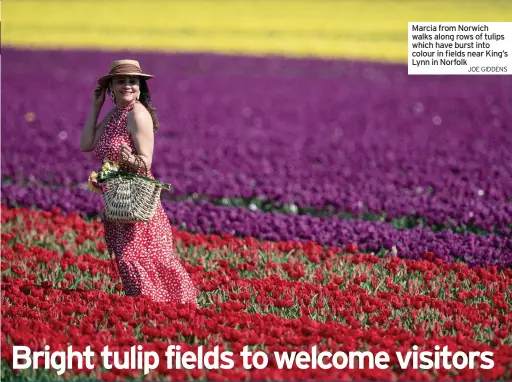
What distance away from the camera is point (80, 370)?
16.4 ft

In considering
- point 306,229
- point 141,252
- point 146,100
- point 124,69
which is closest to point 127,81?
point 124,69

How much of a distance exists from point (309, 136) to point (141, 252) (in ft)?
25.4

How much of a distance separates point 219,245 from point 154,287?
71.8 inches

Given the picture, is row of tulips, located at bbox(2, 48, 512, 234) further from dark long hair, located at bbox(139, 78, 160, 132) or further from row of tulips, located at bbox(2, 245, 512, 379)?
dark long hair, located at bbox(139, 78, 160, 132)

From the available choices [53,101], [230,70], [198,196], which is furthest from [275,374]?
[230,70]

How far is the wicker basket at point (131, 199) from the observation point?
596cm

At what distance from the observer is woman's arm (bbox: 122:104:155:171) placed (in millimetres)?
6059

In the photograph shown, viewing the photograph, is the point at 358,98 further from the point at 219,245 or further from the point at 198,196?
the point at 219,245

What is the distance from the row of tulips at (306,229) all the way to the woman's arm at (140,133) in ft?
8.42


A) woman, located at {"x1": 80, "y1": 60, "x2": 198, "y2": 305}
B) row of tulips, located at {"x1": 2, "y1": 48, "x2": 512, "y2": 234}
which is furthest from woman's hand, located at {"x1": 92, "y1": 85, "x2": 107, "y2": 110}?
row of tulips, located at {"x1": 2, "y1": 48, "x2": 512, "y2": 234}

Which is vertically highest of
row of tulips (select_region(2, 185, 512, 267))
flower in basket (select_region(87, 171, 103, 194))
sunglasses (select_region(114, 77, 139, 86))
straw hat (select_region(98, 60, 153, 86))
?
straw hat (select_region(98, 60, 153, 86))

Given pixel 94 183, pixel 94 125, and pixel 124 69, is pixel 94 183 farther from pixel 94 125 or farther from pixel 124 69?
pixel 124 69

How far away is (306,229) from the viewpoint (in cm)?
842

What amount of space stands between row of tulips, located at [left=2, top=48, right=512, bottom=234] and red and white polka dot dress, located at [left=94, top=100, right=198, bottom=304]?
338 cm
